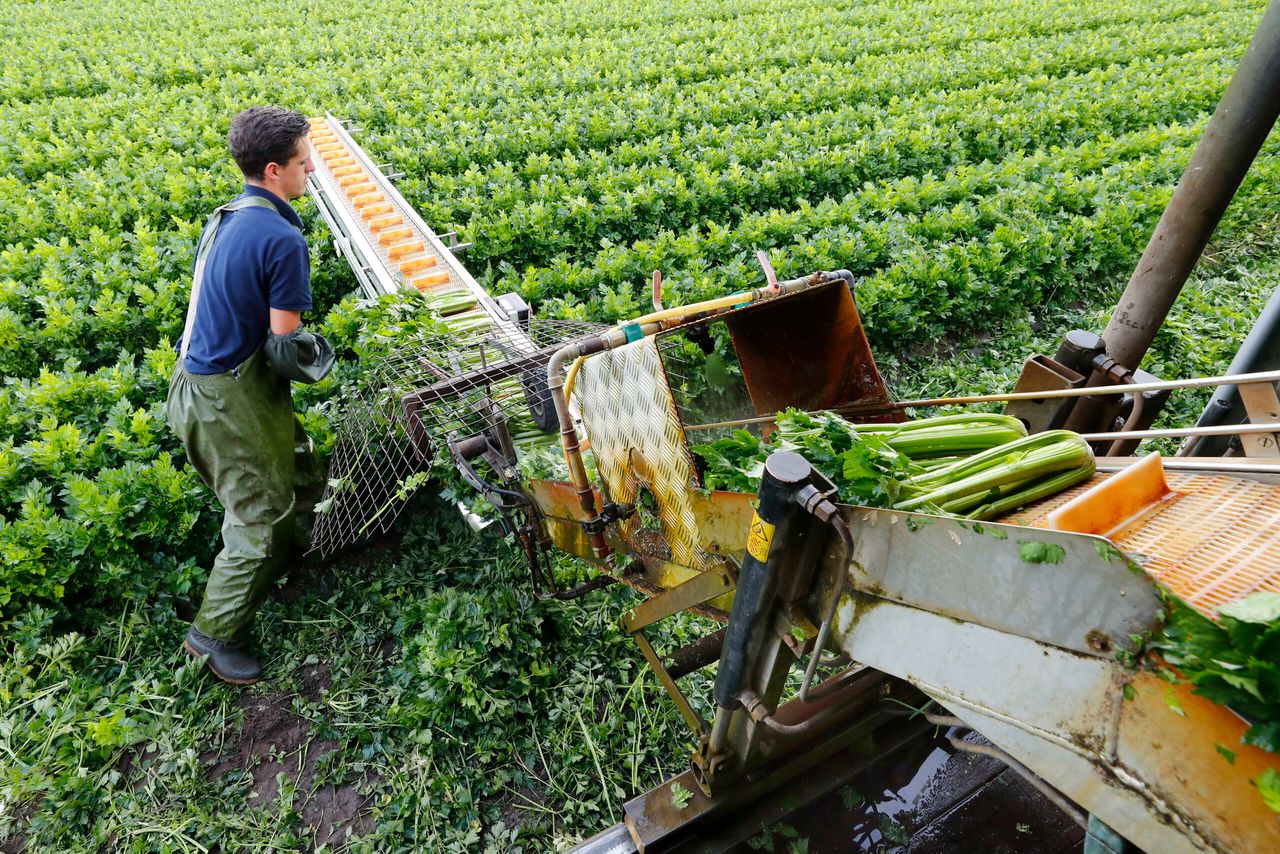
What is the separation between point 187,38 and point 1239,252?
1744cm

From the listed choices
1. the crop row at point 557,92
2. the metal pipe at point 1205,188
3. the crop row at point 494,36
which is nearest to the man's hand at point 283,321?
the metal pipe at point 1205,188

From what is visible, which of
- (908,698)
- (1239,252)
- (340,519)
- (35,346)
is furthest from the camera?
(1239,252)

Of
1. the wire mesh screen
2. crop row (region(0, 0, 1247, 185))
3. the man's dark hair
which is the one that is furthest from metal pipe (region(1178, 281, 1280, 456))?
crop row (region(0, 0, 1247, 185))

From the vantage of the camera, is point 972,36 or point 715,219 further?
point 972,36

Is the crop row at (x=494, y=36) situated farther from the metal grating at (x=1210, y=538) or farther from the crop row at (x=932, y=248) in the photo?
the metal grating at (x=1210, y=538)

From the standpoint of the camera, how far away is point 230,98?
10938 mm

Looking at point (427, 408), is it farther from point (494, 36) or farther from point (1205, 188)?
point (494, 36)

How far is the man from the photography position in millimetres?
3406

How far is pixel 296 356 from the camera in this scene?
3516 millimetres

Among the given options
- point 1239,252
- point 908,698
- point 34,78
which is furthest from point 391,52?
point 908,698

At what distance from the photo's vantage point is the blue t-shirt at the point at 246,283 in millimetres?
3385

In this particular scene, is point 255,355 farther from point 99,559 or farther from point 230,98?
point 230,98

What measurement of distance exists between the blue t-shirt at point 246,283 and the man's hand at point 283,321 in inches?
1.0

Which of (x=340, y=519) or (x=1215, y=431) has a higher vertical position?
(x=1215, y=431)
